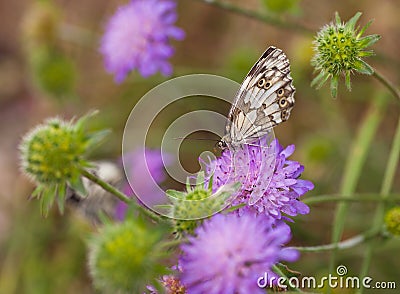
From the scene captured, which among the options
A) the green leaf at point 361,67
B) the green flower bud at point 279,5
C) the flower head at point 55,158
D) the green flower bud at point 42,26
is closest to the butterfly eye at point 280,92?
the green leaf at point 361,67

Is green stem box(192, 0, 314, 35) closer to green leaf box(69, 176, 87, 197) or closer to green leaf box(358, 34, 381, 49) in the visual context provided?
green leaf box(358, 34, 381, 49)

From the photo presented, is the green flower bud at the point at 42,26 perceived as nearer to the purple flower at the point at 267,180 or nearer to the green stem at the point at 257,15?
the green stem at the point at 257,15

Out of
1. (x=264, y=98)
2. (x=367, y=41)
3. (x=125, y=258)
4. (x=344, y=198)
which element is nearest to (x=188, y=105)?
(x=344, y=198)

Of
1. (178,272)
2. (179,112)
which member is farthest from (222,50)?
(178,272)

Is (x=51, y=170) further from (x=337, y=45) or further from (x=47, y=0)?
(x=47, y=0)

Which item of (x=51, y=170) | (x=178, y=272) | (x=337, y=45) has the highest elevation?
(x=337, y=45)

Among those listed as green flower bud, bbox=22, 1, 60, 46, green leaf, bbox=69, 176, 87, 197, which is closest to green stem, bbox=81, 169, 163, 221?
green leaf, bbox=69, 176, 87, 197

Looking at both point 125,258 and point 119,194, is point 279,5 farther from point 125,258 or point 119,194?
point 125,258
